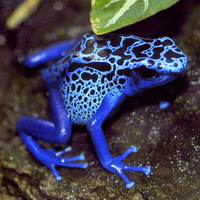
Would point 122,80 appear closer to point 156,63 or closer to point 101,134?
point 156,63

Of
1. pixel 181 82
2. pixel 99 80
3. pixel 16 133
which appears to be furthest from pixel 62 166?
pixel 181 82

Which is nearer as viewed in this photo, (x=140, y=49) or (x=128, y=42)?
(x=140, y=49)

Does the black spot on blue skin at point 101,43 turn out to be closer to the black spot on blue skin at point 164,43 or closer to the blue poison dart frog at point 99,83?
the blue poison dart frog at point 99,83

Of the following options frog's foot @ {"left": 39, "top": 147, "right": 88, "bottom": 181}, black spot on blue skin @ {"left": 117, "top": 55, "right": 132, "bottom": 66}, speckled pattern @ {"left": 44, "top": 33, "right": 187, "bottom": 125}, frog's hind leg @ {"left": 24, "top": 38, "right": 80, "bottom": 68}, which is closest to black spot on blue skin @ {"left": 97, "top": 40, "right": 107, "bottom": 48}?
speckled pattern @ {"left": 44, "top": 33, "right": 187, "bottom": 125}

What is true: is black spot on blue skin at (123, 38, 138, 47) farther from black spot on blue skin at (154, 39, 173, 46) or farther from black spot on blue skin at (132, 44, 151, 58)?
black spot on blue skin at (154, 39, 173, 46)

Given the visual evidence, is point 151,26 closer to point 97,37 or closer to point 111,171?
point 97,37

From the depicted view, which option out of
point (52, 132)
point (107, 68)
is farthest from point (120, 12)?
point (52, 132)
